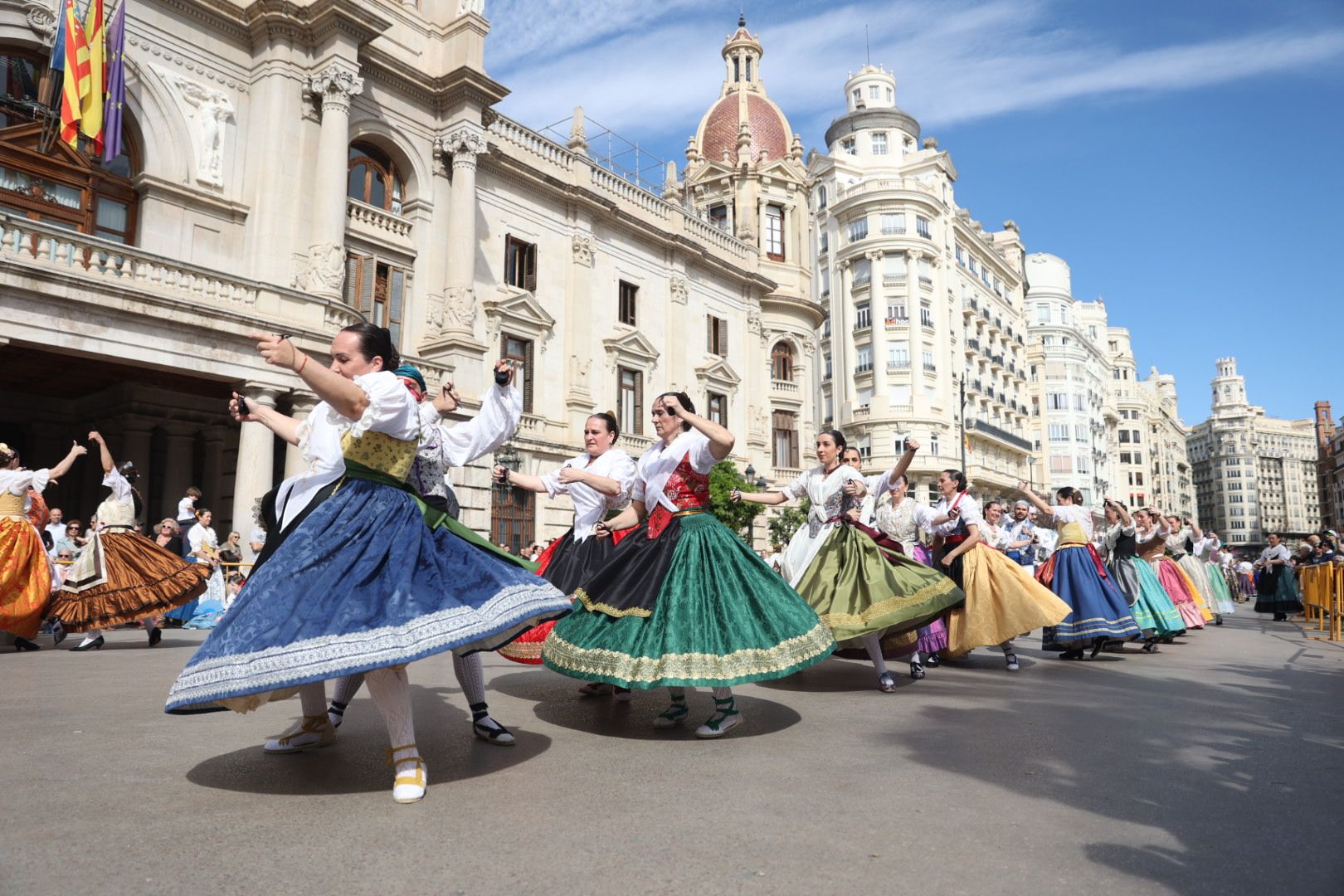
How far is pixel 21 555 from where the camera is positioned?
874 cm

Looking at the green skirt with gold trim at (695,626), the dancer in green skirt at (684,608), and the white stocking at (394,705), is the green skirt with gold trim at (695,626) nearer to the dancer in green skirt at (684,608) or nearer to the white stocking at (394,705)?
the dancer in green skirt at (684,608)

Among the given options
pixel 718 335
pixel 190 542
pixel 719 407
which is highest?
pixel 718 335

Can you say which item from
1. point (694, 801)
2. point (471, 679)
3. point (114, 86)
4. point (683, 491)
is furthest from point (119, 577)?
point (114, 86)

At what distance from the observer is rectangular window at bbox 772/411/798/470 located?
34.4 metres

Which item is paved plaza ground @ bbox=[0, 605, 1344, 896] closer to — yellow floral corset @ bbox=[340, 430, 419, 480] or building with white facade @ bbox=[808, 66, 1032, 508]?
yellow floral corset @ bbox=[340, 430, 419, 480]

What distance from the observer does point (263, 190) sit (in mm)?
17703

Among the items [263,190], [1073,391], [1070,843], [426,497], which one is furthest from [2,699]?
[1073,391]

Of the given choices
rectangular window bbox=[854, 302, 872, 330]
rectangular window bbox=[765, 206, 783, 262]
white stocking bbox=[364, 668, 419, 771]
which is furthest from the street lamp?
rectangular window bbox=[854, 302, 872, 330]

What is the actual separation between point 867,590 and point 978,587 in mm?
2112

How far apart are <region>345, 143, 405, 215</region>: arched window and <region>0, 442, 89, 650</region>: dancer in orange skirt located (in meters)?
13.1

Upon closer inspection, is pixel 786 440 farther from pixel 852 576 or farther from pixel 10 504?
pixel 10 504

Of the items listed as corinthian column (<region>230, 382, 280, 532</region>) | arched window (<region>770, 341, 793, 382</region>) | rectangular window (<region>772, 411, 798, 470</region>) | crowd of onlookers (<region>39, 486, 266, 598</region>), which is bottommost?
crowd of onlookers (<region>39, 486, 266, 598</region>)

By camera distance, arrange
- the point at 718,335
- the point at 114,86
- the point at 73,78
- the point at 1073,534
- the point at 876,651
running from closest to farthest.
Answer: the point at 876,651, the point at 1073,534, the point at 73,78, the point at 114,86, the point at 718,335

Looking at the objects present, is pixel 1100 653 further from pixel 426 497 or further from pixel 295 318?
pixel 295 318
